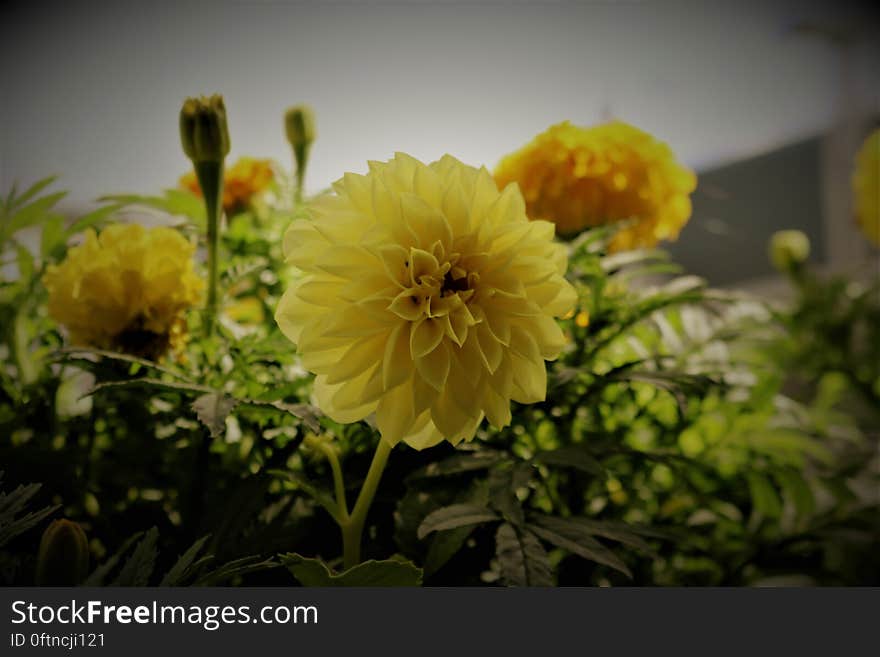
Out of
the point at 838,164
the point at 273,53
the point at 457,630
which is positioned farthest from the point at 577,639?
the point at 838,164

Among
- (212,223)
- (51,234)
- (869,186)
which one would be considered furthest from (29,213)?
(869,186)

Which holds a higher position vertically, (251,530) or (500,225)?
(500,225)

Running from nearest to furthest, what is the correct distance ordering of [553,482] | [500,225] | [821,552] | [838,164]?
[500,225]
[553,482]
[821,552]
[838,164]

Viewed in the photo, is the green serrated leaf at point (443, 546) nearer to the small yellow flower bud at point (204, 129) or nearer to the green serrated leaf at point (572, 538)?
the green serrated leaf at point (572, 538)

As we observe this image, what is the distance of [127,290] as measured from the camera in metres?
0.31

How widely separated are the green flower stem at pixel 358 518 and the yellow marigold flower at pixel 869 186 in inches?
23.6

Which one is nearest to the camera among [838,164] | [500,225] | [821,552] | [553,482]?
[500,225]

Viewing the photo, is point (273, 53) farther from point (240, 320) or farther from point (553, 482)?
point (553, 482)

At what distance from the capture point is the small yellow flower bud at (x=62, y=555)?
0.22 metres

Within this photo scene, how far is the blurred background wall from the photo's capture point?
41 centimetres

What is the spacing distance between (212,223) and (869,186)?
24.4 inches

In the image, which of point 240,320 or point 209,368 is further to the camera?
point 240,320

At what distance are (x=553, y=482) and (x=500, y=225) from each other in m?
0.19

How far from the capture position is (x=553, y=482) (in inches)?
14.6
